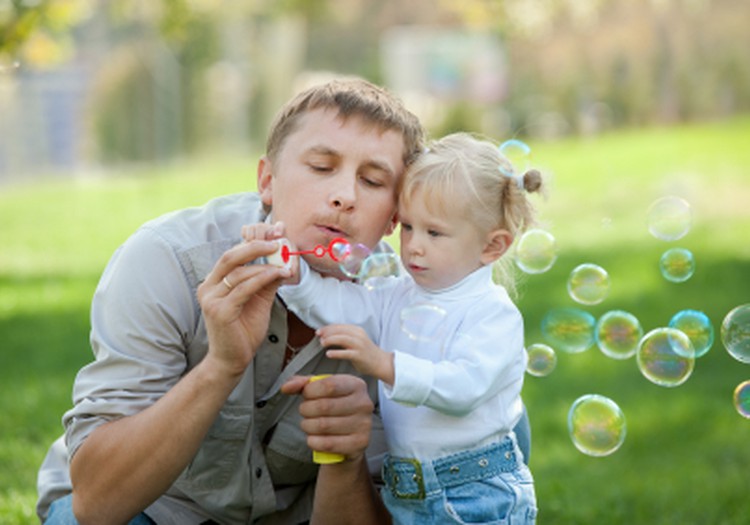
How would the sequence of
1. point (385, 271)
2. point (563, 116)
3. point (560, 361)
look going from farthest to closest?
point (563, 116) → point (560, 361) → point (385, 271)

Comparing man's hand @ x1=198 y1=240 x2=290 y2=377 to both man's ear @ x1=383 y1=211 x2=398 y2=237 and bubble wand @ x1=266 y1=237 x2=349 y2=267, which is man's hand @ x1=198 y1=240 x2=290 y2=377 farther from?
man's ear @ x1=383 y1=211 x2=398 y2=237

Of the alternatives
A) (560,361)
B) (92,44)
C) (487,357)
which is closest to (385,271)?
(487,357)

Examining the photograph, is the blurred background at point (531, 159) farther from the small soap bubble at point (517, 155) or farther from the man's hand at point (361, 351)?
the man's hand at point (361, 351)

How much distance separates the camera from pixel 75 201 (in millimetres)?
11320


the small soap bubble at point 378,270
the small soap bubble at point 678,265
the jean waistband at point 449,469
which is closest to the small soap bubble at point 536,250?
the small soap bubble at point 678,265

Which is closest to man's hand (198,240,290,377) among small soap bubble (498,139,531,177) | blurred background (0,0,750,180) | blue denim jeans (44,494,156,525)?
blue denim jeans (44,494,156,525)

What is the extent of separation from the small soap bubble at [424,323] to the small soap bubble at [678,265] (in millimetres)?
1017

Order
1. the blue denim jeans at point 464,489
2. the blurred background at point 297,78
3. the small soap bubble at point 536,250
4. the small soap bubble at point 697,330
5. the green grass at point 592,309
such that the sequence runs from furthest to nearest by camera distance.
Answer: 1. the blurred background at point 297,78
2. the green grass at point 592,309
3. the small soap bubble at point 697,330
4. the small soap bubble at point 536,250
5. the blue denim jeans at point 464,489

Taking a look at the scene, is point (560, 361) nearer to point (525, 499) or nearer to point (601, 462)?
point (601, 462)

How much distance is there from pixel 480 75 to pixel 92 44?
24.8ft

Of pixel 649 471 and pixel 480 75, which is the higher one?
pixel 649 471

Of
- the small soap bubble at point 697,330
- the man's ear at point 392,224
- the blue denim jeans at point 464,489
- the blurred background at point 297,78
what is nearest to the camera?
the blue denim jeans at point 464,489

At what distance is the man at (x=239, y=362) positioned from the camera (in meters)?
2.13

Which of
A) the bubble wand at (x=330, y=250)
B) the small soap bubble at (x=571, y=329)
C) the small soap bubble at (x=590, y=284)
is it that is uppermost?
the bubble wand at (x=330, y=250)
